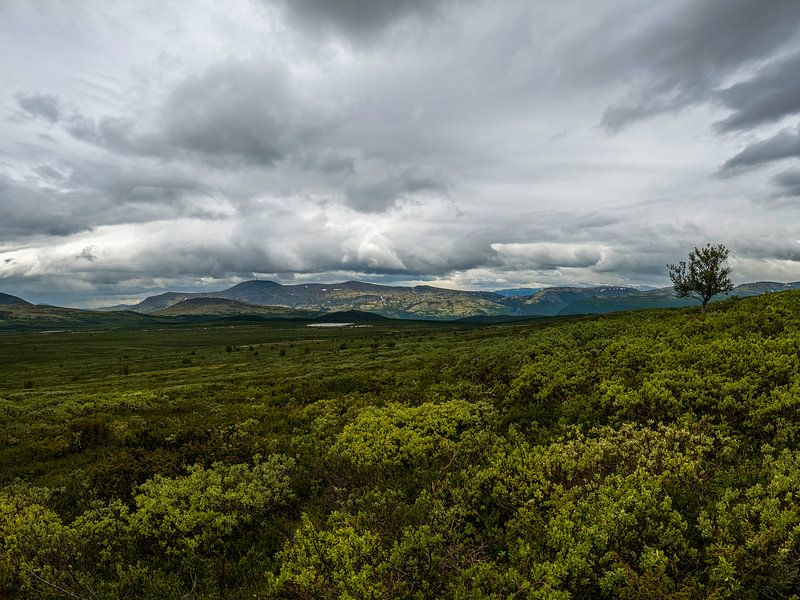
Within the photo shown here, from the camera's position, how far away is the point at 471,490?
1023 cm

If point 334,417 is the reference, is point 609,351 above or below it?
above

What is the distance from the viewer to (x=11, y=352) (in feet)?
408

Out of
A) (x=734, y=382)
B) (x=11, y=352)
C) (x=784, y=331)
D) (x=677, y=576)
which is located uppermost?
(x=784, y=331)

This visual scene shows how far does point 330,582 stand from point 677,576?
5.90 meters

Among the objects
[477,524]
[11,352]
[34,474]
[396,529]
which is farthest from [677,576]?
[11,352]

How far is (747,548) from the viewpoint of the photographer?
6527 millimetres

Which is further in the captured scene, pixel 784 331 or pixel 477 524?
pixel 784 331

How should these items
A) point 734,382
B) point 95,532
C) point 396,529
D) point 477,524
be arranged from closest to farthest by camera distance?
point 396,529 → point 477,524 → point 95,532 → point 734,382

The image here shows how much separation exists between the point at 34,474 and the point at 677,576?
21.8 meters

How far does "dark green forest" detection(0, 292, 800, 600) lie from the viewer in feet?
23.0

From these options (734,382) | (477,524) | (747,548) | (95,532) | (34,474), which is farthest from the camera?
(34,474)

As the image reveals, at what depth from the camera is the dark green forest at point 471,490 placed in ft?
23.0

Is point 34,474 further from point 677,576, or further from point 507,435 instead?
point 677,576

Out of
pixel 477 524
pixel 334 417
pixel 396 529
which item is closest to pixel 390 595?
pixel 396 529
